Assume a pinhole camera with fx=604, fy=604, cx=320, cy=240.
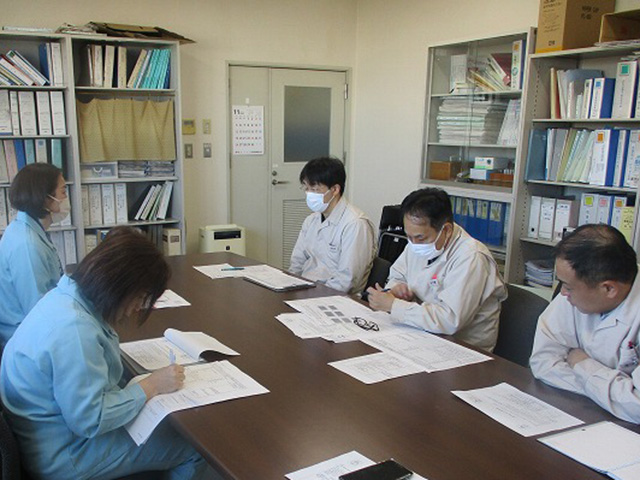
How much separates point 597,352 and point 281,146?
13.5 ft

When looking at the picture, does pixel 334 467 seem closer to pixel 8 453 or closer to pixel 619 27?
pixel 8 453

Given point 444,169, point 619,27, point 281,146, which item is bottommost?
point 444,169

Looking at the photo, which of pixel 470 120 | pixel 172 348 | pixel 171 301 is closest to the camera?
pixel 172 348

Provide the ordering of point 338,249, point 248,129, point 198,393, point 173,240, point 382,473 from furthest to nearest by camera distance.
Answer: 1. point 248,129
2. point 173,240
3. point 338,249
4. point 198,393
5. point 382,473

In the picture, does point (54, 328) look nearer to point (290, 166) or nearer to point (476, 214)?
point (476, 214)

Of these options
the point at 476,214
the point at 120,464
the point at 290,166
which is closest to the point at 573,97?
the point at 476,214

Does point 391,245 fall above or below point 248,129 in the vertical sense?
below

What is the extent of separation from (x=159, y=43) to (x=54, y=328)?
11.5ft

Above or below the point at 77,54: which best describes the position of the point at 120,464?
below

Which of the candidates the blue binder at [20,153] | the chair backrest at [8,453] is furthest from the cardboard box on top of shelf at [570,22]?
the blue binder at [20,153]

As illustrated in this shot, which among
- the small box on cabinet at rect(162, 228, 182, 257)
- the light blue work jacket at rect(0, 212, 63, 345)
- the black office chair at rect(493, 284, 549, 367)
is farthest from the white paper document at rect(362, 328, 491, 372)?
the small box on cabinet at rect(162, 228, 182, 257)

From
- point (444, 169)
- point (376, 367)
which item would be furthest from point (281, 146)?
point (376, 367)

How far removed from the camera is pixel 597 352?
5.53 feet

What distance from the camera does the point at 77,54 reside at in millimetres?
4312
